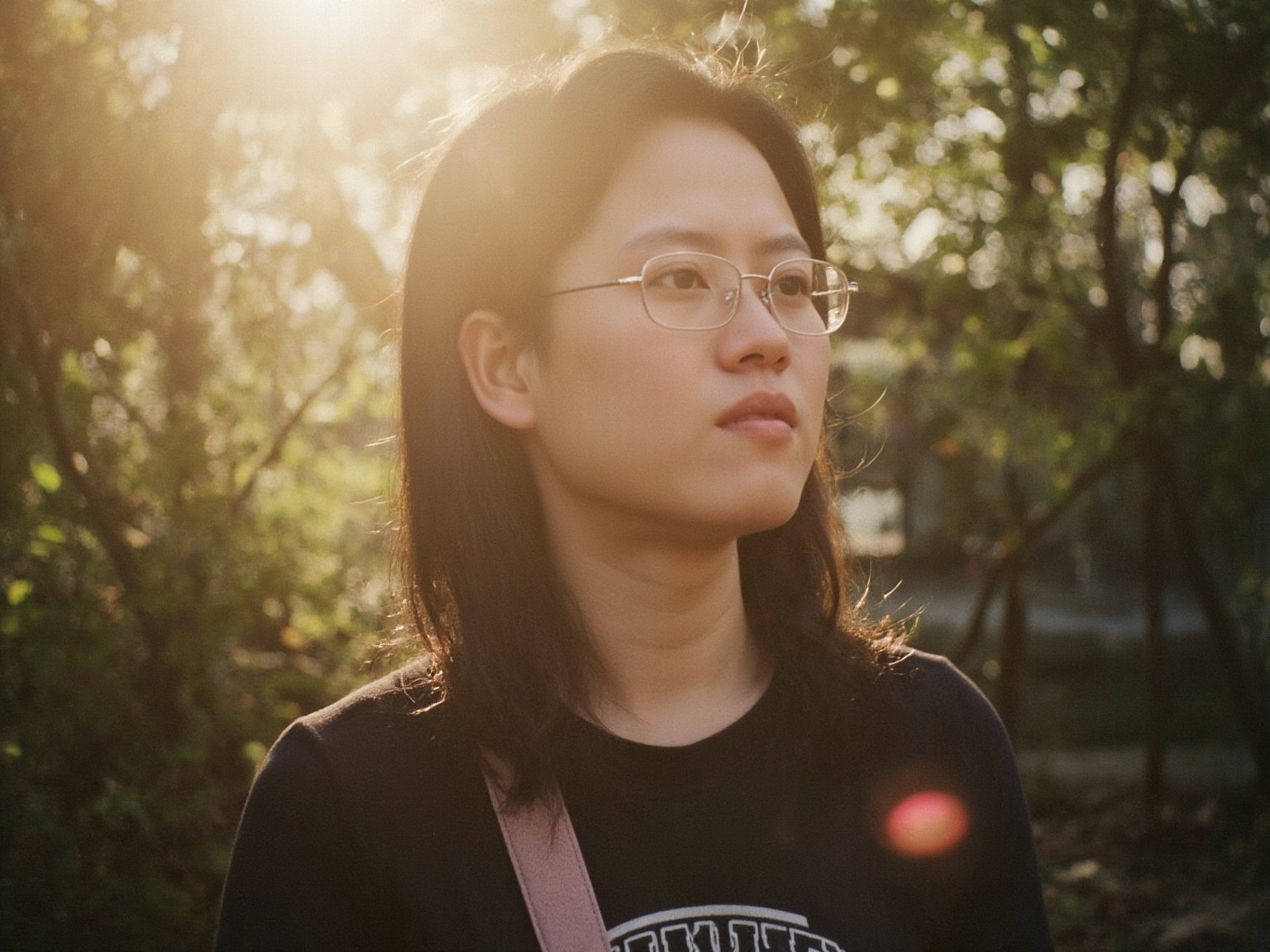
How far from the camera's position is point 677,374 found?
63.0 inches

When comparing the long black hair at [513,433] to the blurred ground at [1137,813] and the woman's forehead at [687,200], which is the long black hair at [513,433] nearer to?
the woman's forehead at [687,200]

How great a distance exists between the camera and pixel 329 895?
5.04 feet

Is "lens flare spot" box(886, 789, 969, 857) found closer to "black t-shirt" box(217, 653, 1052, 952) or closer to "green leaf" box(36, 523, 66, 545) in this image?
"black t-shirt" box(217, 653, 1052, 952)

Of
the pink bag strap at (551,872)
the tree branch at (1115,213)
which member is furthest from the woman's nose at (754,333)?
the tree branch at (1115,213)

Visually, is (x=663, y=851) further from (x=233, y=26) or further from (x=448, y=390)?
(x=233, y=26)

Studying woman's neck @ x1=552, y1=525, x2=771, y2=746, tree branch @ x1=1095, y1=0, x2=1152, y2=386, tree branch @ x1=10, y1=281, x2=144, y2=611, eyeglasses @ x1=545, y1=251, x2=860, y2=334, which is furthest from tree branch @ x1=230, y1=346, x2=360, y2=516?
tree branch @ x1=1095, y1=0, x2=1152, y2=386

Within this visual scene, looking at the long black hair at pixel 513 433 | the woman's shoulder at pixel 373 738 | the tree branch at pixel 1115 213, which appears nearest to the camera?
the woman's shoulder at pixel 373 738

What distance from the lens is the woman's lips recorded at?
63.4 inches

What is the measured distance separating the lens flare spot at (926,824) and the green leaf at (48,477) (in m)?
2.46

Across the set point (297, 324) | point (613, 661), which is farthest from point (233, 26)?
point (613, 661)

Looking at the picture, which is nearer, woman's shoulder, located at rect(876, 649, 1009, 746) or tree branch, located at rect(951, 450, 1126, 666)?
woman's shoulder, located at rect(876, 649, 1009, 746)

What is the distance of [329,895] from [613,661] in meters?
0.54

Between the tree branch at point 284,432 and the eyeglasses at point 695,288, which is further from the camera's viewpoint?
the tree branch at point 284,432

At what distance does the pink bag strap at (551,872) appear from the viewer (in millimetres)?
1476
